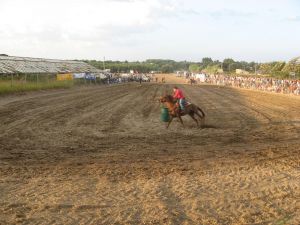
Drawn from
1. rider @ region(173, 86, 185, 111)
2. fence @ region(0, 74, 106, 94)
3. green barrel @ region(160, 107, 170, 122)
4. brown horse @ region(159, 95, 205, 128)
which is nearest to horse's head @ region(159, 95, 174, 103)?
brown horse @ region(159, 95, 205, 128)

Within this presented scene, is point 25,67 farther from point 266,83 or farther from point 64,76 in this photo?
point 266,83

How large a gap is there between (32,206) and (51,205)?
351 mm

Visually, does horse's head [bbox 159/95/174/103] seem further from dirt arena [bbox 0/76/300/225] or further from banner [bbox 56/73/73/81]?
banner [bbox 56/73/73/81]

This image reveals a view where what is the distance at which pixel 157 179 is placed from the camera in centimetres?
1099

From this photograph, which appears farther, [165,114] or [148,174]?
[165,114]

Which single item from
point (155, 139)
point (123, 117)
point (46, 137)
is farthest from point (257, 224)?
point (123, 117)

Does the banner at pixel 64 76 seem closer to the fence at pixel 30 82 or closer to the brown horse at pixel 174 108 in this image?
the fence at pixel 30 82

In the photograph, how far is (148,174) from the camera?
37.6 feet

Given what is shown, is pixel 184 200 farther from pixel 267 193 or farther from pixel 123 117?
pixel 123 117

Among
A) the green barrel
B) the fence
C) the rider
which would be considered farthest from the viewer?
the fence

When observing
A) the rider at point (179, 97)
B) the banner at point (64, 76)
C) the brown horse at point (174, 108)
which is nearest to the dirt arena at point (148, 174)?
the brown horse at point (174, 108)

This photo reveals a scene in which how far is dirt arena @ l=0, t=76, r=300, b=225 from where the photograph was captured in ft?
28.2

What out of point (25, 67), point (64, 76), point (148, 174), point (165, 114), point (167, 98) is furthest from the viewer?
point (64, 76)

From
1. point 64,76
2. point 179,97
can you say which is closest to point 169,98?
point 179,97
